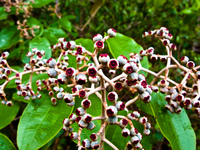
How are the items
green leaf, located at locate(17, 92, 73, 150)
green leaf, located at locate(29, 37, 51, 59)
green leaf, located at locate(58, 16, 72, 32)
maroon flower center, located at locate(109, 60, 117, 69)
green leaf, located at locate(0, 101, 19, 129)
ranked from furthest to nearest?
green leaf, located at locate(58, 16, 72, 32), green leaf, located at locate(29, 37, 51, 59), green leaf, located at locate(0, 101, 19, 129), green leaf, located at locate(17, 92, 73, 150), maroon flower center, located at locate(109, 60, 117, 69)

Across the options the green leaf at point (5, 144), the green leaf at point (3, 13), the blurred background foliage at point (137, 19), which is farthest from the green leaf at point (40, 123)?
the blurred background foliage at point (137, 19)

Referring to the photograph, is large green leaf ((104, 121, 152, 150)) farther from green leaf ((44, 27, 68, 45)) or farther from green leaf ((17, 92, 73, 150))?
green leaf ((44, 27, 68, 45))

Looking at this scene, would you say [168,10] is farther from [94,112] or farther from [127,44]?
[94,112]

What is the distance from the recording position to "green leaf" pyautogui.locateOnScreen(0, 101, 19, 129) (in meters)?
1.30

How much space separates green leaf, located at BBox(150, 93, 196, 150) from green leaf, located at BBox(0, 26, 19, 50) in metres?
1.70

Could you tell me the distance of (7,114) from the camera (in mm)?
1339

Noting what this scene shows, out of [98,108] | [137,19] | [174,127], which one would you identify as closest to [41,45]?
[98,108]

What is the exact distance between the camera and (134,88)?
2.74 feet

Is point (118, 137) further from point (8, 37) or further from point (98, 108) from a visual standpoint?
point (8, 37)

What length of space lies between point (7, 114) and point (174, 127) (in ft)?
3.94

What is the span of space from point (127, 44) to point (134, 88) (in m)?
0.75

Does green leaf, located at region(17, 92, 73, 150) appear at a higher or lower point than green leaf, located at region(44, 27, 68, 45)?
lower

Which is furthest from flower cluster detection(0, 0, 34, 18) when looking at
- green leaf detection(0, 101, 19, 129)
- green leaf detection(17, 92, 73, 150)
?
green leaf detection(17, 92, 73, 150)

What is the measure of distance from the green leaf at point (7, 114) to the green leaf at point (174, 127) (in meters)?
1.02
